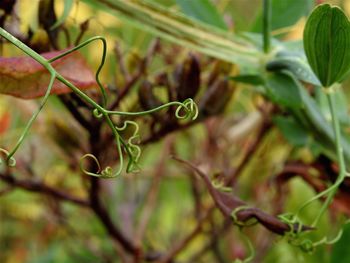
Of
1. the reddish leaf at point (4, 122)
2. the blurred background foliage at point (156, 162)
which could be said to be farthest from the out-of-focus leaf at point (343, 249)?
the reddish leaf at point (4, 122)

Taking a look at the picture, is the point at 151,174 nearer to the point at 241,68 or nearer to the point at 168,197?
the point at 168,197

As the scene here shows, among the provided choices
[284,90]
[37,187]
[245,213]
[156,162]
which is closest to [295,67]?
[284,90]

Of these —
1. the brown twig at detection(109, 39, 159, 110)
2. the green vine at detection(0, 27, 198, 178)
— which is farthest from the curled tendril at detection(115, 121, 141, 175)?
the brown twig at detection(109, 39, 159, 110)

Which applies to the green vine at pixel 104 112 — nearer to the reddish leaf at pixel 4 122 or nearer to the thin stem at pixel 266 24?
the thin stem at pixel 266 24

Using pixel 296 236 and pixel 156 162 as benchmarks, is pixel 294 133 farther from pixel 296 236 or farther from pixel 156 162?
pixel 156 162

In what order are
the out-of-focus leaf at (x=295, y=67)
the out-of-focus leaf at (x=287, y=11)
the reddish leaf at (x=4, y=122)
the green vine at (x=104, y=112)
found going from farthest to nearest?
the reddish leaf at (x=4, y=122), the out-of-focus leaf at (x=287, y=11), the out-of-focus leaf at (x=295, y=67), the green vine at (x=104, y=112)
